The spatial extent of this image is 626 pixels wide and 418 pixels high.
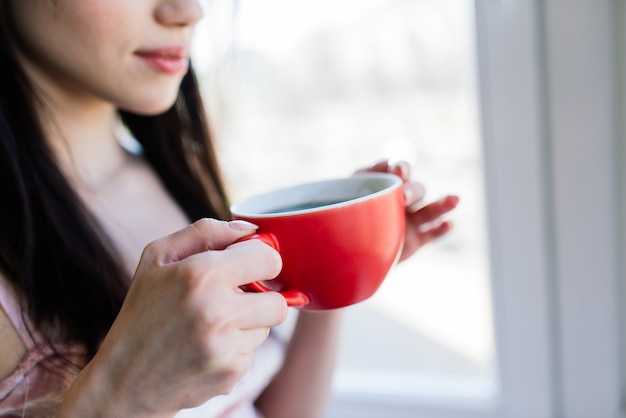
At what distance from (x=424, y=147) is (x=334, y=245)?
1.68ft

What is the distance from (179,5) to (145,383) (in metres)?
0.39

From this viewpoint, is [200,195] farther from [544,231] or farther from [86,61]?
[544,231]

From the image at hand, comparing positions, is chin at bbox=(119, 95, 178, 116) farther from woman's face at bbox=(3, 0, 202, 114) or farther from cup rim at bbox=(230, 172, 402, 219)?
cup rim at bbox=(230, 172, 402, 219)

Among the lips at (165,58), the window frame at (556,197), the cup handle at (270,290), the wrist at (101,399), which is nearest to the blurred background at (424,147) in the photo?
the window frame at (556,197)

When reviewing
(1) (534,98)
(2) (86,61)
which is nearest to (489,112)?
(1) (534,98)

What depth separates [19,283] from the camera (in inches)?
24.6

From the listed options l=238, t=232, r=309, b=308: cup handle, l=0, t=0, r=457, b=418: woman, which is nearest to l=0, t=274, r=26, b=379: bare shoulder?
l=0, t=0, r=457, b=418: woman

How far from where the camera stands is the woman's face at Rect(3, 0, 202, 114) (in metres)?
0.62

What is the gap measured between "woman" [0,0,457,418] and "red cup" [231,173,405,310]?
0.08 ft

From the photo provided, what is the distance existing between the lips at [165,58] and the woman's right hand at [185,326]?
27 cm

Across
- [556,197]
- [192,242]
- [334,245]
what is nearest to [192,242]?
[192,242]

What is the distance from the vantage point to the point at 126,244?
0.75 metres

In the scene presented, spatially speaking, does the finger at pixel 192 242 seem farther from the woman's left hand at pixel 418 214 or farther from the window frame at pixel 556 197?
the window frame at pixel 556 197

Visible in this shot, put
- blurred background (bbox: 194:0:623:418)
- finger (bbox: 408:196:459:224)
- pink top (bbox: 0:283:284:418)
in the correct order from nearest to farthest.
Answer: pink top (bbox: 0:283:284:418) → finger (bbox: 408:196:459:224) → blurred background (bbox: 194:0:623:418)
